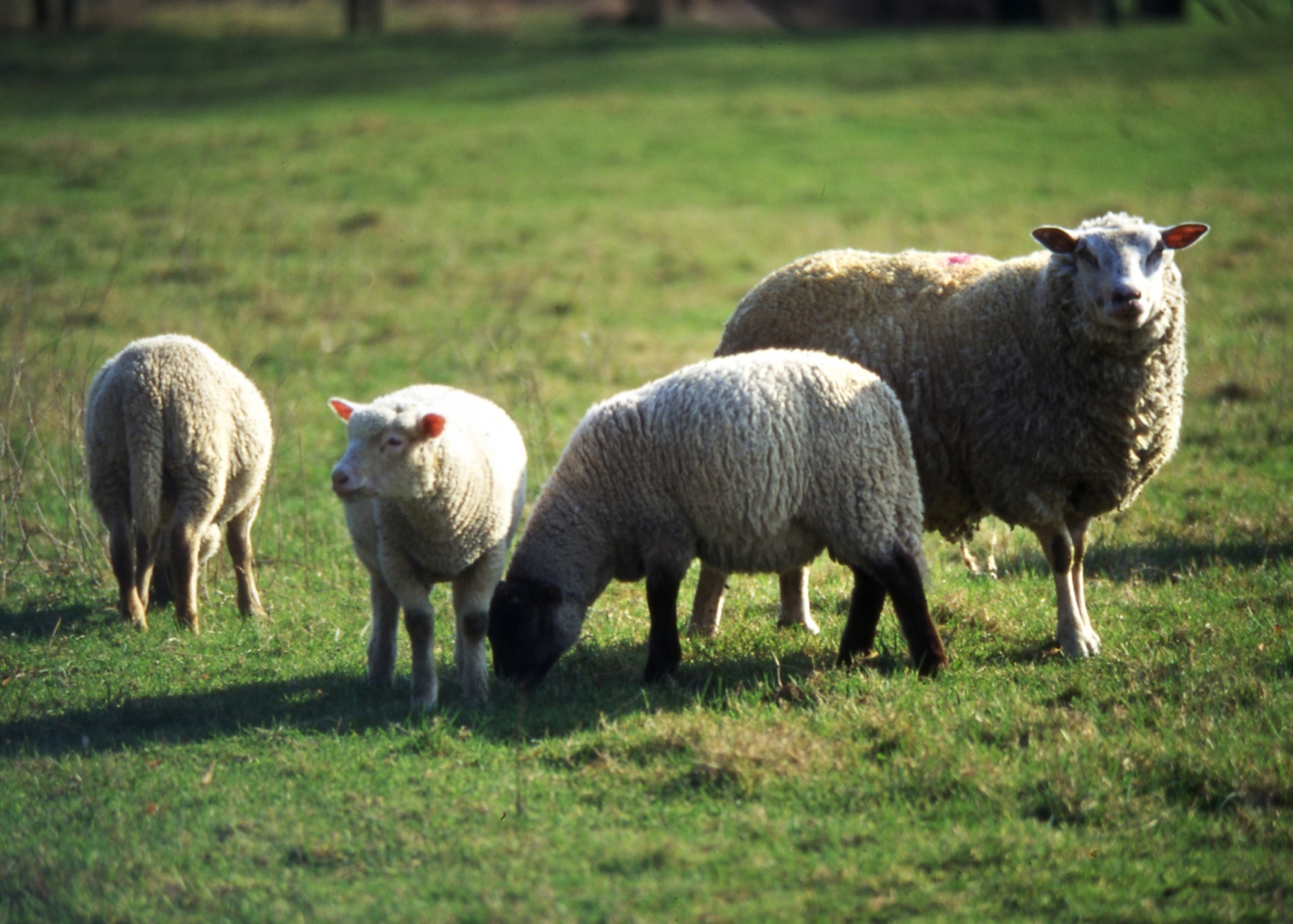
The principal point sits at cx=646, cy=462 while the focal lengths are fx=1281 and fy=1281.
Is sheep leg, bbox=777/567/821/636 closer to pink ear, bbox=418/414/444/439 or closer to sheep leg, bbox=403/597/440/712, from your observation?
sheep leg, bbox=403/597/440/712

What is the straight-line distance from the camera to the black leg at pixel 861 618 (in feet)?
18.5

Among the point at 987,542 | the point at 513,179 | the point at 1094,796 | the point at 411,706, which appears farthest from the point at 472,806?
the point at 513,179

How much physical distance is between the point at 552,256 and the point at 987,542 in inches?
384

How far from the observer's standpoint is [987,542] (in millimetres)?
7852

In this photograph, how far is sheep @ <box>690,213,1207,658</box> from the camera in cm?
572

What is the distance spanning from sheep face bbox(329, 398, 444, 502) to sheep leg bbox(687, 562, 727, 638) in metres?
1.79

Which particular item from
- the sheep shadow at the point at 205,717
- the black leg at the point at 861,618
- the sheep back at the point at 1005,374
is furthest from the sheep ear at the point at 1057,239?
the sheep shadow at the point at 205,717

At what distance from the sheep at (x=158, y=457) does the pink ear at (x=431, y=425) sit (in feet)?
6.02

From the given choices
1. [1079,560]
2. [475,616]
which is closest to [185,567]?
[475,616]

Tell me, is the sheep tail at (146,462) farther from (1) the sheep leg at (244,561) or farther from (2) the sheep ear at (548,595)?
(2) the sheep ear at (548,595)

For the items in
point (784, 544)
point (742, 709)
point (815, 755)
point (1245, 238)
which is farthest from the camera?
point (1245, 238)

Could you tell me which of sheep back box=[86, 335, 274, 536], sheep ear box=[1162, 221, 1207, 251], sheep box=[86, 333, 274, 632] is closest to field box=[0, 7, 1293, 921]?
sheep box=[86, 333, 274, 632]

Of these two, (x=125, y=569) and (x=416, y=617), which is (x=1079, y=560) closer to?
(x=416, y=617)

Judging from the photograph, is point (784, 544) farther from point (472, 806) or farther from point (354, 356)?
point (354, 356)
